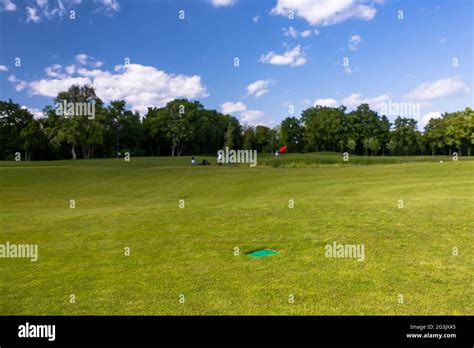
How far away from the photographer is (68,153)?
2864 inches

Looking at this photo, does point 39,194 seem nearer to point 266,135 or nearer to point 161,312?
point 161,312

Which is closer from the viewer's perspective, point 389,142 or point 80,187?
point 80,187

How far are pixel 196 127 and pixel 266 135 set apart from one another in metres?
26.0

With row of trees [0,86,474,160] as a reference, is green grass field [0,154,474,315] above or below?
below

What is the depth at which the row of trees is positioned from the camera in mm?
64438

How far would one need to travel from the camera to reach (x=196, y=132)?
2921 inches

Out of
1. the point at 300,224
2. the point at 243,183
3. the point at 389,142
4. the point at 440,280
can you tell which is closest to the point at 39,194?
the point at 243,183

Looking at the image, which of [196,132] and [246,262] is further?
[196,132]

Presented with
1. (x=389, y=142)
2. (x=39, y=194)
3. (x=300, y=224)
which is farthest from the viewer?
(x=389, y=142)

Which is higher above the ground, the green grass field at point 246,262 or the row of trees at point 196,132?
the row of trees at point 196,132

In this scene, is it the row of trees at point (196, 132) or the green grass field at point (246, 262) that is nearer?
the green grass field at point (246, 262)

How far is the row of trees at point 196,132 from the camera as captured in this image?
64.4 m

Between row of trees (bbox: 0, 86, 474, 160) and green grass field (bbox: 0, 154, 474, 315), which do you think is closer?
green grass field (bbox: 0, 154, 474, 315)
